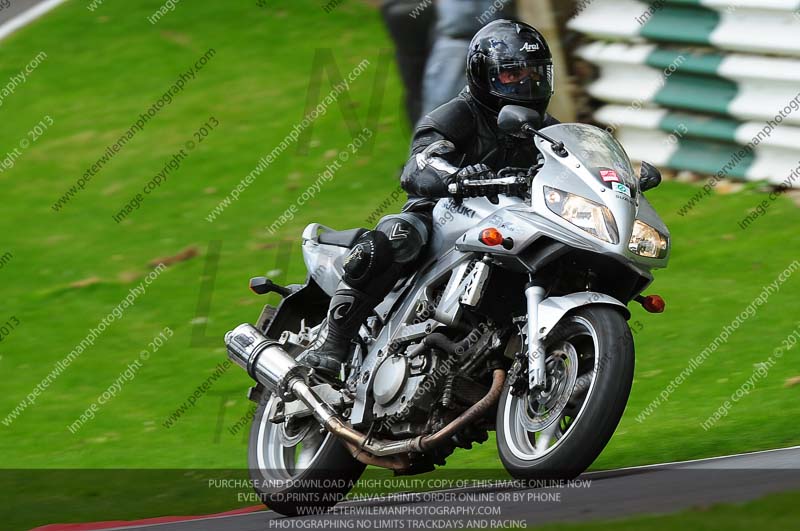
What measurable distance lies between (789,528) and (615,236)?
1696 millimetres

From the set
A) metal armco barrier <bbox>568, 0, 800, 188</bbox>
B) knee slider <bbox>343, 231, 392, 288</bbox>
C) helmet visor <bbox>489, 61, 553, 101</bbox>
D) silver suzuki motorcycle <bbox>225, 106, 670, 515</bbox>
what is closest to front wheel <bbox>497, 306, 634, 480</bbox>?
silver suzuki motorcycle <bbox>225, 106, 670, 515</bbox>

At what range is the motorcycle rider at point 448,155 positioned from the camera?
6406 millimetres

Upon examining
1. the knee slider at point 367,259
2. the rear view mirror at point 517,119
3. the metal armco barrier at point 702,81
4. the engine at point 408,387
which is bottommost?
the metal armco barrier at point 702,81

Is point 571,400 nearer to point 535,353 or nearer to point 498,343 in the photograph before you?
point 535,353

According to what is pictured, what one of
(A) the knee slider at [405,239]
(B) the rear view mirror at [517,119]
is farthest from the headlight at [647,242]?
(A) the knee slider at [405,239]

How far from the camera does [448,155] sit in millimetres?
6535

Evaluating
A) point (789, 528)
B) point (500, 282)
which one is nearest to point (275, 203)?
point (500, 282)

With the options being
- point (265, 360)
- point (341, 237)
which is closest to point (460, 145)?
point (341, 237)

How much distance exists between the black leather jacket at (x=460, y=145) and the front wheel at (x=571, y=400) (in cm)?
98

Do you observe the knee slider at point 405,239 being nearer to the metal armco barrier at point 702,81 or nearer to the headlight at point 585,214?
the headlight at point 585,214

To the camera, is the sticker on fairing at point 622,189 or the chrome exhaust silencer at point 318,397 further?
the chrome exhaust silencer at point 318,397

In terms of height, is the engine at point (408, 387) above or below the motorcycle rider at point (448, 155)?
below

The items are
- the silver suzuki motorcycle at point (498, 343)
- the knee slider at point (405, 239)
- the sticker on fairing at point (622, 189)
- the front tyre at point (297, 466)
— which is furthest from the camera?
the front tyre at point (297, 466)

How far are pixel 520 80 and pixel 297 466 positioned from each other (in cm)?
214
